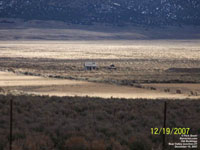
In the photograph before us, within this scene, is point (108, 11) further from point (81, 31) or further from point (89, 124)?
point (89, 124)

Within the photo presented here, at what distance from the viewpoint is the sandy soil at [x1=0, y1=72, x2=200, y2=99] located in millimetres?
27500

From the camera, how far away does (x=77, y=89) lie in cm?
3045

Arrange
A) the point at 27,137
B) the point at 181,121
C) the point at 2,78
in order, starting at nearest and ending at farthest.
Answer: the point at 27,137 < the point at 181,121 < the point at 2,78

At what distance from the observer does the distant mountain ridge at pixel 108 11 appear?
156500 mm

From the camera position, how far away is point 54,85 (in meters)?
32.6

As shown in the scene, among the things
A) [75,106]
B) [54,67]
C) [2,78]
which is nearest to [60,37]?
[54,67]

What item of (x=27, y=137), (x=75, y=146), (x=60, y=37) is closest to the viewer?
(x=75, y=146)

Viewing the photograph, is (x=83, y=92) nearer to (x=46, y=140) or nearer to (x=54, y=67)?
(x=46, y=140)

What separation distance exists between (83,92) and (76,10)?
13786cm

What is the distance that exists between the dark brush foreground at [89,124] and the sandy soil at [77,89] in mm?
9108
